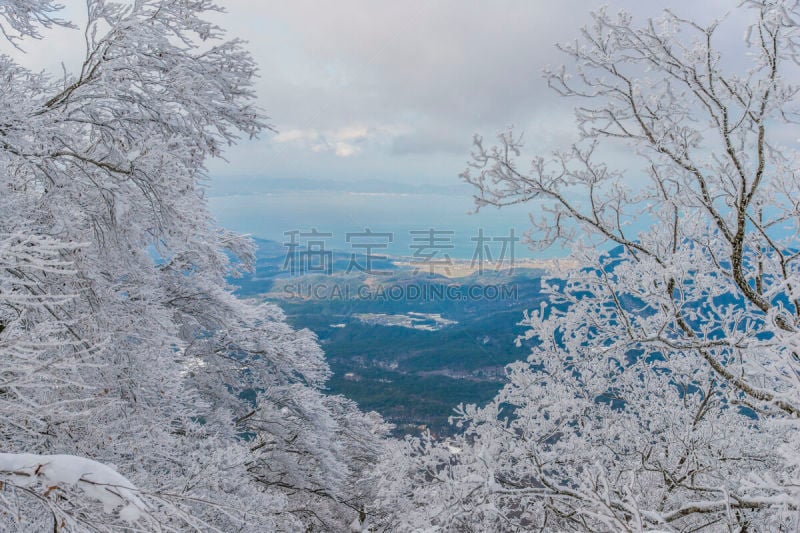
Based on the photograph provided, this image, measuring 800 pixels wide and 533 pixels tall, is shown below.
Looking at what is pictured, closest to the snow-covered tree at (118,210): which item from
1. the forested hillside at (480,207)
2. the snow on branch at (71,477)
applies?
the forested hillside at (480,207)

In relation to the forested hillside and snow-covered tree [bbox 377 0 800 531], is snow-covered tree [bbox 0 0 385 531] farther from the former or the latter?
snow-covered tree [bbox 377 0 800 531]

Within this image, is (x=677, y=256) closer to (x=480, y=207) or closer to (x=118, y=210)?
(x=480, y=207)

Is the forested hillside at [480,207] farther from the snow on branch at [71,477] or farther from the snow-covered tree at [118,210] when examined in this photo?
the snow on branch at [71,477]

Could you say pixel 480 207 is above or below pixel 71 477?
above

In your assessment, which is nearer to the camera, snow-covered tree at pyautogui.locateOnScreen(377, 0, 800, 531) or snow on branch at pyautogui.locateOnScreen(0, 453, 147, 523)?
snow on branch at pyautogui.locateOnScreen(0, 453, 147, 523)

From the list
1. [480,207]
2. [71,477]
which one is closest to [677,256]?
[480,207]

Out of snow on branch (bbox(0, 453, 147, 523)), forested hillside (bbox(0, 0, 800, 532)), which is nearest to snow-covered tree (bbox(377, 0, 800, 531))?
forested hillside (bbox(0, 0, 800, 532))

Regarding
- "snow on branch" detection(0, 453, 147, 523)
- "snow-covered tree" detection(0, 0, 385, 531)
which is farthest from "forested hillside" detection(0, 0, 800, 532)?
"snow on branch" detection(0, 453, 147, 523)

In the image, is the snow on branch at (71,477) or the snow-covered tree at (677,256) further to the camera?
the snow-covered tree at (677,256)

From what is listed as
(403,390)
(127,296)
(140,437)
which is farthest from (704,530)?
(403,390)

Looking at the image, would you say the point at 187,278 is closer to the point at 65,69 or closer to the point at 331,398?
the point at 65,69

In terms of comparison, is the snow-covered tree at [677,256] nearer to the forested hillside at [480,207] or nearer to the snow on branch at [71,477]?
the forested hillside at [480,207]
